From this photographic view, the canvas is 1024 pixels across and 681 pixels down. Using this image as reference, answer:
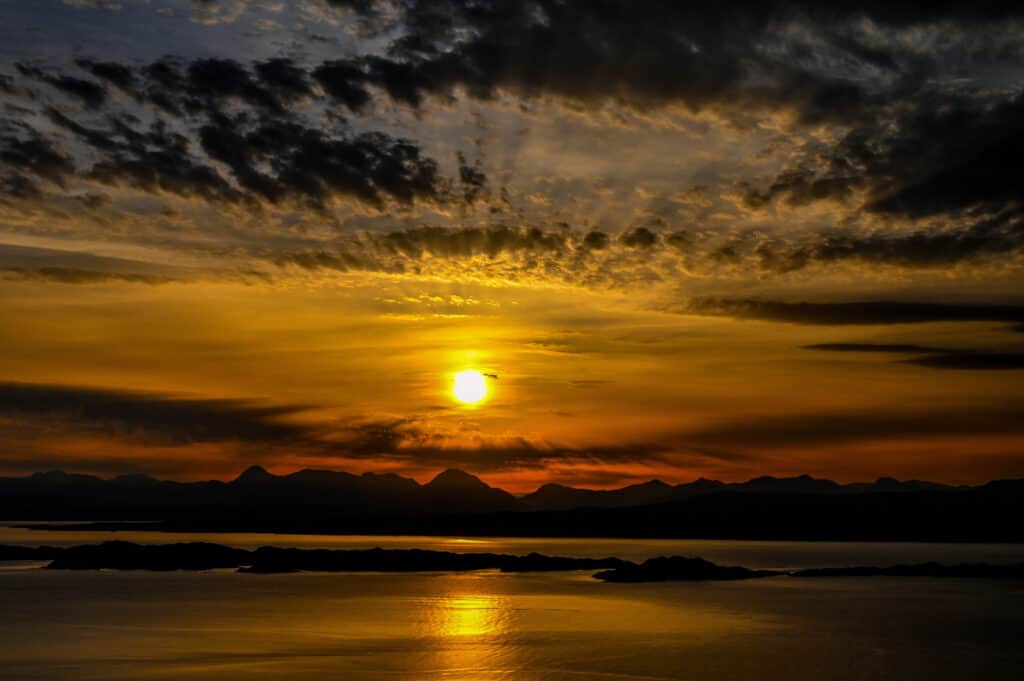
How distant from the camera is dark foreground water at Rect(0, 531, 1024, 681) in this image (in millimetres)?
43344

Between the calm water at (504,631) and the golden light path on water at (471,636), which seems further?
the golden light path on water at (471,636)

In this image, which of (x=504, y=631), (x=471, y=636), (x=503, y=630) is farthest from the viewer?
(x=503, y=630)

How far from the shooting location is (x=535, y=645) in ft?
167

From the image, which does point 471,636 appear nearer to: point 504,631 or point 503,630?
point 504,631

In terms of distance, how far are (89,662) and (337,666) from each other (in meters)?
11.1

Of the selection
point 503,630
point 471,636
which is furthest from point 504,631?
point 471,636

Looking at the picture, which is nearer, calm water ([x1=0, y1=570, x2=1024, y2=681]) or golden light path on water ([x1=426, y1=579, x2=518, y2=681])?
calm water ([x1=0, y1=570, x2=1024, y2=681])

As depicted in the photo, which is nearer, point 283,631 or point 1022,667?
A: point 1022,667

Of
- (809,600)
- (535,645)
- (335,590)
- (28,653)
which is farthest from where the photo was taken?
(335,590)

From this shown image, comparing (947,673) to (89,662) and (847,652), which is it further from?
(89,662)

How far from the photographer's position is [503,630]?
57.3m

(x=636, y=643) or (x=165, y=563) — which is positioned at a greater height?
(x=165, y=563)

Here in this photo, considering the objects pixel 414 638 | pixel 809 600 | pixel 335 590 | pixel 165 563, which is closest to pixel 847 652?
pixel 414 638

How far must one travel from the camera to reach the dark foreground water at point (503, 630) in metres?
43.3
